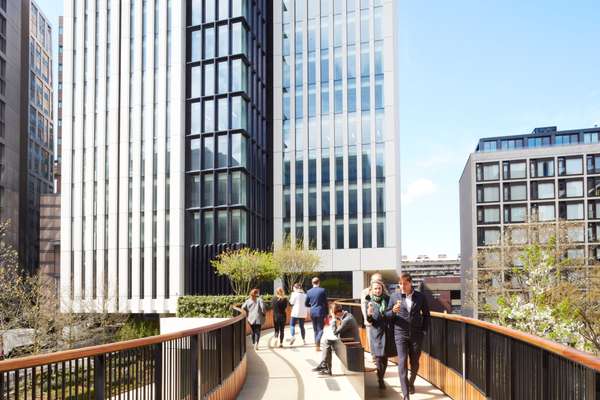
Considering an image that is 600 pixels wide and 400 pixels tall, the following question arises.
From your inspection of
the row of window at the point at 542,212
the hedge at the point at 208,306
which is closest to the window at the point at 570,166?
the row of window at the point at 542,212

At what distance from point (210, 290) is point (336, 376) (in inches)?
1156

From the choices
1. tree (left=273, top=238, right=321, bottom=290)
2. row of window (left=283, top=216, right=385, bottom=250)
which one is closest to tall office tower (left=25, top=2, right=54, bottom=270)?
row of window (left=283, top=216, right=385, bottom=250)

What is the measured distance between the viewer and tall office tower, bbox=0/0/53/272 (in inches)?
2441

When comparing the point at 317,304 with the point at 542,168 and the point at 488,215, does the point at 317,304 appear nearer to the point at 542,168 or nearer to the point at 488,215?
the point at 488,215

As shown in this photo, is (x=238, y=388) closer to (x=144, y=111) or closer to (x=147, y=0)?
(x=144, y=111)

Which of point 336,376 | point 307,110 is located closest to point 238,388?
point 336,376

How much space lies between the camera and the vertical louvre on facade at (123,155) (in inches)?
1622

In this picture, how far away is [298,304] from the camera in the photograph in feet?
52.6

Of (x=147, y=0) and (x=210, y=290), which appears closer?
(x=210, y=290)

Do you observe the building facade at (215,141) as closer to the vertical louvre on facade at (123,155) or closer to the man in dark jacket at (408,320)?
the vertical louvre on facade at (123,155)

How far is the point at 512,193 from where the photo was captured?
77.2 meters

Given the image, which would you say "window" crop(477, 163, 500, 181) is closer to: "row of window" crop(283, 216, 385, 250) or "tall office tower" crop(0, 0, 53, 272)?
"row of window" crop(283, 216, 385, 250)

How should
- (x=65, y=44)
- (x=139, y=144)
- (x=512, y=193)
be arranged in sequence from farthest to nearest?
(x=512, y=193) < (x=65, y=44) < (x=139, y=144)

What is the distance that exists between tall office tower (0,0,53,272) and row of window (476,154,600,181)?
5836 centimetres
